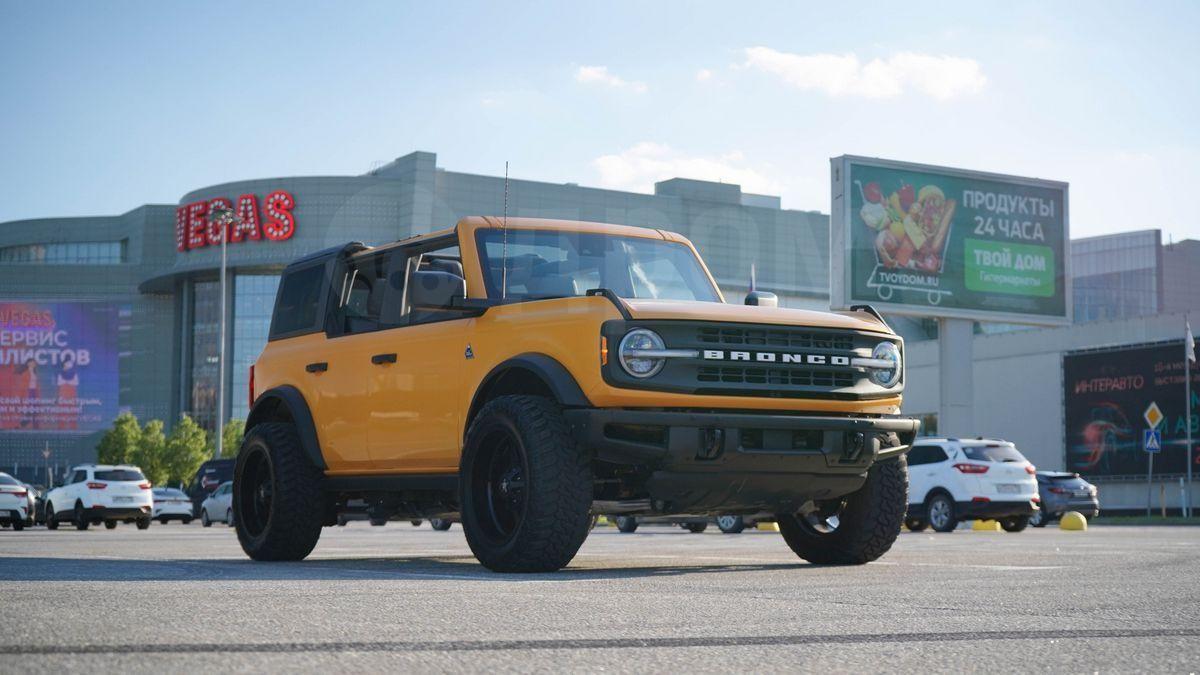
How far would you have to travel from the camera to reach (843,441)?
8766 mm

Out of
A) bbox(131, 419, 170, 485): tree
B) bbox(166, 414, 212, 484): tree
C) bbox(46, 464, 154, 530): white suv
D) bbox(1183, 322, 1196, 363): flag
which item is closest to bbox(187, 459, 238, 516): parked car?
bbox(46, 464, 154, 530): white suv

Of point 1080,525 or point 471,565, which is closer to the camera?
point 471,565

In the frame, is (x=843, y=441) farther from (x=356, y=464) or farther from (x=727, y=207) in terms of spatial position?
(x=727, y=207)

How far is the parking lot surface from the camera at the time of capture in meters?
4.46

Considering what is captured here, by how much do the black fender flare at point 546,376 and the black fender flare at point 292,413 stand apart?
2185 mm

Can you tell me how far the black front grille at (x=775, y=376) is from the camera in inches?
335

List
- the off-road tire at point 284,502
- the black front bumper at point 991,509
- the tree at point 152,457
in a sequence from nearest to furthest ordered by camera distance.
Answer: the off-road tire at point 284,502
the black front bumper at point 991,509
the tree at point 152,457

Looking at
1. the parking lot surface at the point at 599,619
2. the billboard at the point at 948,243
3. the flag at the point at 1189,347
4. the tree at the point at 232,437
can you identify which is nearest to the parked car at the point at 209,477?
the billboard at the point at 948,243

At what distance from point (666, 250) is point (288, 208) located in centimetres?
9251

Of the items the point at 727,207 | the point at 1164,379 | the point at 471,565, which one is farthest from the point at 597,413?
the point at 727,207

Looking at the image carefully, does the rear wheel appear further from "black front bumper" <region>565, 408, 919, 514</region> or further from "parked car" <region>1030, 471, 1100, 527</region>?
"black front bumper" <region>565, 408, 919, 514</region>

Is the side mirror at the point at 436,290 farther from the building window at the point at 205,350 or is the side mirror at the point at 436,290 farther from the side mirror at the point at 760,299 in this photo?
the building window at the point at 205,350

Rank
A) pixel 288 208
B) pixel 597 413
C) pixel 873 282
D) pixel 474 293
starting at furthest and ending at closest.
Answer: pixel 288 208 → pixel 873 282 → pixel 474 293 → pixel 597 413

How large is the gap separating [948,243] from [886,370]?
1247 inches
